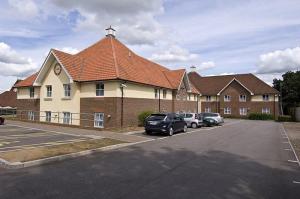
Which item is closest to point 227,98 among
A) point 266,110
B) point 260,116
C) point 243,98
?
point 243,98

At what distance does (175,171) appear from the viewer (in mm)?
9242

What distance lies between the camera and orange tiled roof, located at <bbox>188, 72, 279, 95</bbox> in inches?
2165

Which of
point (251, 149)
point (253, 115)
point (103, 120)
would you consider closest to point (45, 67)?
point (103, 120)

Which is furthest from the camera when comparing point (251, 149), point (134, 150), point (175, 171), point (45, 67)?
point (45, 67)

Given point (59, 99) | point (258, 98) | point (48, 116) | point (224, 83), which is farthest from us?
point (224, 83)

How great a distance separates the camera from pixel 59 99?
2788 cm

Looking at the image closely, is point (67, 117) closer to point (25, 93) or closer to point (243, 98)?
point (25, 93)

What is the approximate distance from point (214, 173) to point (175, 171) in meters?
1.18

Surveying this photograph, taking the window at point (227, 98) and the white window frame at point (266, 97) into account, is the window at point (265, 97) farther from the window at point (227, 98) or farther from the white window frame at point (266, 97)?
the window at point (227, 98)

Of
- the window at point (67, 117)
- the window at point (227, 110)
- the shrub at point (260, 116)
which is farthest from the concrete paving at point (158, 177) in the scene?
the window at point (227, 110)

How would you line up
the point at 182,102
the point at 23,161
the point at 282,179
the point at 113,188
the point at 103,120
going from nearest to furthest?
the point at 113,188
the point at 282,179
the point at 23,161
the point at 103,120
the point at 182,102

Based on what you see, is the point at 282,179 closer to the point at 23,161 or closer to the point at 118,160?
the point at 118,160

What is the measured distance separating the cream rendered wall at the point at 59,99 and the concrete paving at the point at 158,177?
15147 millimetres

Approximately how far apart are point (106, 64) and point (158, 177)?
19087 mm
